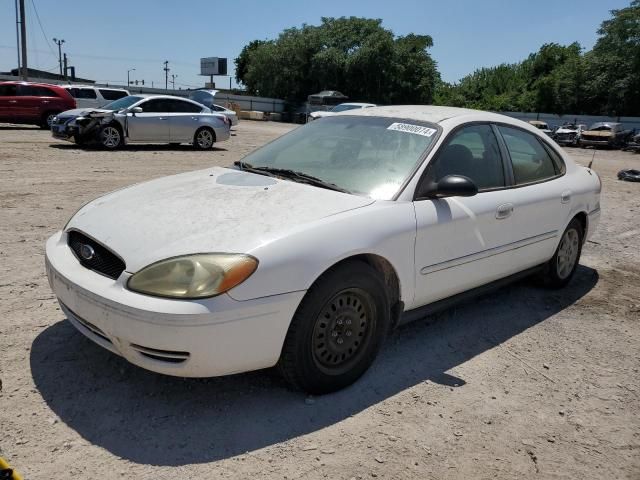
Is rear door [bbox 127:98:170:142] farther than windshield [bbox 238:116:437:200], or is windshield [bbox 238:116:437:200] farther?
rear door [bbox 127:98:170:142]

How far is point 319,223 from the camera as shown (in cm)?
285

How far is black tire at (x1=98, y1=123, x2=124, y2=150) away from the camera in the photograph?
13953 millimetres

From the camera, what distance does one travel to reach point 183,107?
1535 cm

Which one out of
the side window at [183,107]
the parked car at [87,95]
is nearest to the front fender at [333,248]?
the side window at [183,107]

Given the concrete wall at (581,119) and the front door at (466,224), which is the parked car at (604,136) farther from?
the front door at (466,224)

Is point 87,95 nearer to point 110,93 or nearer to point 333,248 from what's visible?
point 110,93

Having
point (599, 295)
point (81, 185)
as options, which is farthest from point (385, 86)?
point (599, 295)

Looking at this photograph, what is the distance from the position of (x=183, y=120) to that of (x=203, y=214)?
13.0 m

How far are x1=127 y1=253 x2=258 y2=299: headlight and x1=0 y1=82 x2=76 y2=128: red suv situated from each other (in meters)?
19.0

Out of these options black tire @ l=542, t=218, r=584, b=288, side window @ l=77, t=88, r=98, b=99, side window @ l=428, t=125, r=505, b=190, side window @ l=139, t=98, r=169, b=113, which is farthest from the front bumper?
side window @ l=77, t=88, r=98, b=99

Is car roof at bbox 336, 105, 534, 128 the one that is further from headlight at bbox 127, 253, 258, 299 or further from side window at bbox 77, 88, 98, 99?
side window at bbox 77, 88, 98, 99

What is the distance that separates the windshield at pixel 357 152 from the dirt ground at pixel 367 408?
43.3 inches

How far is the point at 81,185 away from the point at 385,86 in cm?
4396

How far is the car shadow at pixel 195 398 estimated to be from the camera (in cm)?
255
